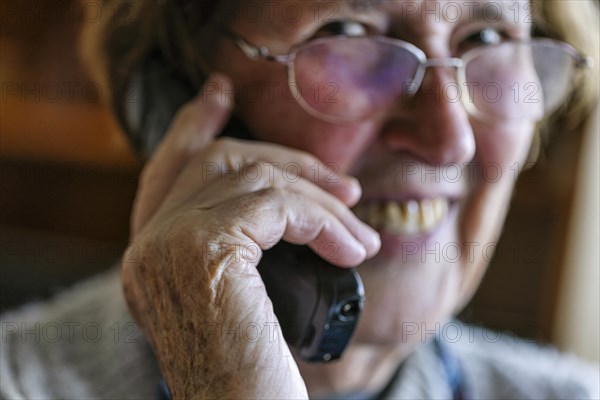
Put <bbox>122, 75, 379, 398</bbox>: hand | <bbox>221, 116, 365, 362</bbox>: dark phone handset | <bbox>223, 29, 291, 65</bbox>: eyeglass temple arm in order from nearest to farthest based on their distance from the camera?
<bbox>122, 75, 379, 398</bbox>: hand
<bbox>221, 116, 365, 362</bbox>: dark phone handset
<bbox>223, 29, 291, 65</bbox>: eyeglass temple arm

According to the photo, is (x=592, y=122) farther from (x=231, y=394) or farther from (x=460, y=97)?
(x=231, y=394)

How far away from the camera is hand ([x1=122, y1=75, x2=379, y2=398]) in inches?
31.5

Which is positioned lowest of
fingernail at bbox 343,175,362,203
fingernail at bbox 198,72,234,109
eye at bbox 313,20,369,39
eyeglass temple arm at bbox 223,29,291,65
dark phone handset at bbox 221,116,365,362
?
dark phone handset at bbox 221,116,365,362

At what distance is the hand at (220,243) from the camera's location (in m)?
0.80

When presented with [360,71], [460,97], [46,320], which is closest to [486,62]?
[460,97]

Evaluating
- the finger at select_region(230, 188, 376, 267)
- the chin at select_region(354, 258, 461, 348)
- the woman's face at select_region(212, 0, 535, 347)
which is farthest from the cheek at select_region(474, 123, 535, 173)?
the finger at select_region(230, 188, 376, 267)

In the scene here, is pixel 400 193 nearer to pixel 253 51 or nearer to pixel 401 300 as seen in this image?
pixel 401 300

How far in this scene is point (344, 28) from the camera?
1015 millimetres

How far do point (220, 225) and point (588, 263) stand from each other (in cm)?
194

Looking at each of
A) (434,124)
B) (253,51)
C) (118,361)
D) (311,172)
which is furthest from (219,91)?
(118,361)

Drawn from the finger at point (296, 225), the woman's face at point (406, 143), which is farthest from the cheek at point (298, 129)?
the finger at point (296, 225)

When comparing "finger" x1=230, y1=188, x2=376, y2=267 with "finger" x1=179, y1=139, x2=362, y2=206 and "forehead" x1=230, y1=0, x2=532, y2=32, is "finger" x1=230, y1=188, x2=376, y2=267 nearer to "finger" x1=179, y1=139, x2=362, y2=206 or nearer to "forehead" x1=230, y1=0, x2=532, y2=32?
"finger" x1=179, y1=139, x2=362, y2=206

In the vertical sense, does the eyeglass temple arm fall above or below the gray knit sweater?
above

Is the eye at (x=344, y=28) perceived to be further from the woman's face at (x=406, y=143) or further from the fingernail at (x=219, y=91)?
the fingernail at (x=219, y=91)
